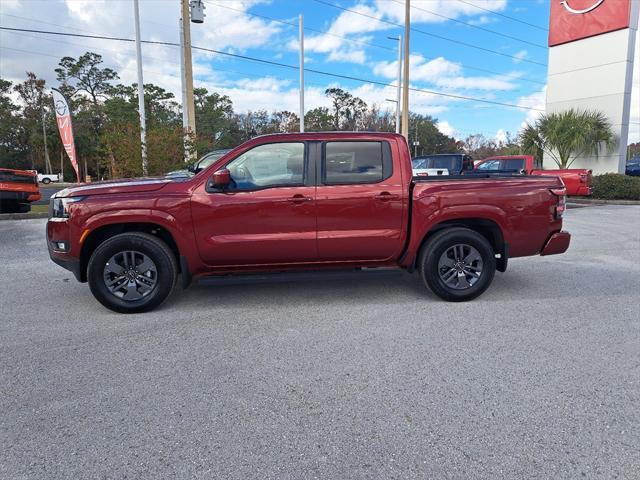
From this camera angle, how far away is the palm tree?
69.5 ft

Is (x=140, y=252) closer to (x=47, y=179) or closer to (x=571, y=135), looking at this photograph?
(x=571, y=135)

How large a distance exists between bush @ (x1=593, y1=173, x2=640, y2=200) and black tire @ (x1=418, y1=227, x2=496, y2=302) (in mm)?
17308

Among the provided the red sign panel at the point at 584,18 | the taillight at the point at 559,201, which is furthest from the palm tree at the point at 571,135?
the taillight at the point at 559,201

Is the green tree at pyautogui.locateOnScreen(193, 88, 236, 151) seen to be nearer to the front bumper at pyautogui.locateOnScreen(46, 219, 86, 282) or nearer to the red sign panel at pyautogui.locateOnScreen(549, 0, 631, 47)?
the red sign panel at pyautogui.locateOnScreen(549, 0, 631, 47)

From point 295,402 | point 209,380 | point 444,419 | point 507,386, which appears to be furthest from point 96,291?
point 507,386

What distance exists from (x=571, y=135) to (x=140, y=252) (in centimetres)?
2268

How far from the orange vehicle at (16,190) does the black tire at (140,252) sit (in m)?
10.8

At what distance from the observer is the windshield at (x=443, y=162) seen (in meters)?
15.2

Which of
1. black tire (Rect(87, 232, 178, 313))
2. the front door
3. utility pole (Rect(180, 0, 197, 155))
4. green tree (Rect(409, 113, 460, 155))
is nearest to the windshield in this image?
utility pole (Rect(180, 0, 197, 155))

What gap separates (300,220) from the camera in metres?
4.76

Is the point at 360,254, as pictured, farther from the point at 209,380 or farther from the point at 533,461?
the point at 533,461

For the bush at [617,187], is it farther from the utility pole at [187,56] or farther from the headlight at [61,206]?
the headlight at [61,206]

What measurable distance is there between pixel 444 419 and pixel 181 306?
10.7 ft

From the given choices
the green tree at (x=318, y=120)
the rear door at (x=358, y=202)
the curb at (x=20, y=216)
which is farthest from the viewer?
the green tree at (x=318, y=120)
